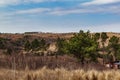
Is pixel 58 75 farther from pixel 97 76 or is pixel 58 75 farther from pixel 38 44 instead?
pixel 38 44

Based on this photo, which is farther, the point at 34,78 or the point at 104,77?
the point at 104,77

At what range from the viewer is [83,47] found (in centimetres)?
3916

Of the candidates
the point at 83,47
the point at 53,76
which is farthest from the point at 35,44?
the point at 53,76

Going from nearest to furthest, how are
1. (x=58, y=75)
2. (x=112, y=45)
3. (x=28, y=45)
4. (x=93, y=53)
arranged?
(x=58, y=75)
(x=93, y=53)
(x=112, y=45)
(x=28, y=45)

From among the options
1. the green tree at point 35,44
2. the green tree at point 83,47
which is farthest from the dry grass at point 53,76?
the green tree at point 35,44

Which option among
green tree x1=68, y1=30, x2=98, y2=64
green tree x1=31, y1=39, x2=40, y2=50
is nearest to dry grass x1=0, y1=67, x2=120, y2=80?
green tree x1=68, y1=30, x2=98, y2=64

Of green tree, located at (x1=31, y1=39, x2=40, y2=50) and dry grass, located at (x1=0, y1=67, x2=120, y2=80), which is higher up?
dry grass, located at (x1=0, y1=67, x2=120, y2=80)

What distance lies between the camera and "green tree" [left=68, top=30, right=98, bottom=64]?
38.6 m

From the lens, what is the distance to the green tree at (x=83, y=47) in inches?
1521

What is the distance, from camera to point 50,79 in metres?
14.6

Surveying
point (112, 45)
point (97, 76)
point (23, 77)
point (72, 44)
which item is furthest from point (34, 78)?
point (112, 45)

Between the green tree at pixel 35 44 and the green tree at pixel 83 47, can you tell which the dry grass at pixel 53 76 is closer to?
the green tree at pixel 83 47

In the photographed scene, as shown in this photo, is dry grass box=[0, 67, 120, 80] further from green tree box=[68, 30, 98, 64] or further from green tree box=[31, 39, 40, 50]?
green tree box=[31, 39, 40, 50]

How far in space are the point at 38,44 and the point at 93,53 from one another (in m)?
49.2
